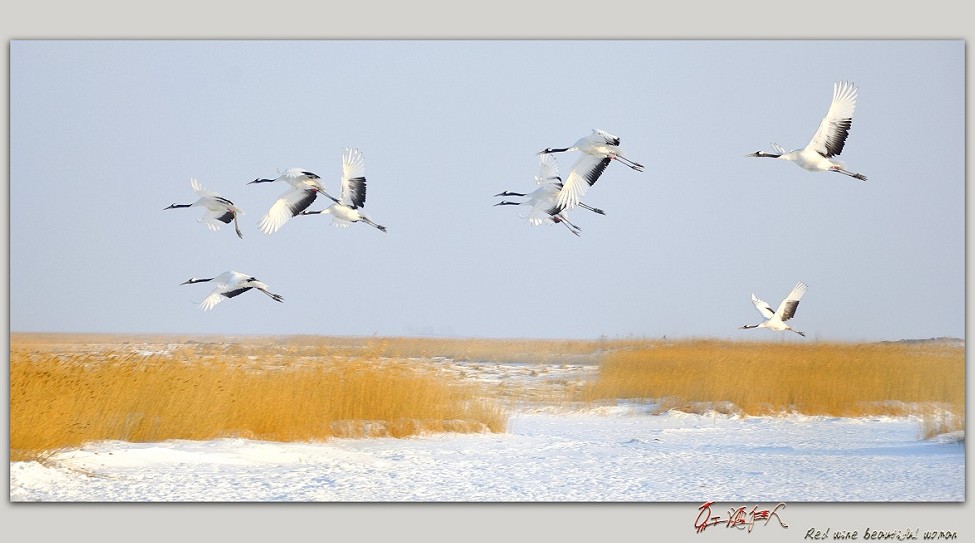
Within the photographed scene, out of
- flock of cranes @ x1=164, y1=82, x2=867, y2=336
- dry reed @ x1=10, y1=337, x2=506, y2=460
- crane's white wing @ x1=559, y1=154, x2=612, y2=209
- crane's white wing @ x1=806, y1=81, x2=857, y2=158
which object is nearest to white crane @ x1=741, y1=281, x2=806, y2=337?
flock of cranes @ x1=164, y1=82, x2=867, y2=336

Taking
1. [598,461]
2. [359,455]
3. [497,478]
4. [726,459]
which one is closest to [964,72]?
[726,459]

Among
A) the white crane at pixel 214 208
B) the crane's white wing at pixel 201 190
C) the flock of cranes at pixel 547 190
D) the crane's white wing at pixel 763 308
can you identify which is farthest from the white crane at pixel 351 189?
the crane's white wing at pixel 763 308

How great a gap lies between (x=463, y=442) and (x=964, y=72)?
469cm

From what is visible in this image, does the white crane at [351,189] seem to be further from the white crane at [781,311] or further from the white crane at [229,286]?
the white crane at [781,311]

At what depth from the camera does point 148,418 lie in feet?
30.2

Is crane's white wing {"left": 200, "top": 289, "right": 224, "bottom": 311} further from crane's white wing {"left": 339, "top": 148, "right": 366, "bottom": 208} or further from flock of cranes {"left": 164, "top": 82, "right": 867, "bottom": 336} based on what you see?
crane's white wing {"left": 339, "top": 148, "right": 366, "bottom": 208}

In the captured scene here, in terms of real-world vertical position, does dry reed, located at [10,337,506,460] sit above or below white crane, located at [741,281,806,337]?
below

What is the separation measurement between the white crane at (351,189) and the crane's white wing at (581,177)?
60.6 inches

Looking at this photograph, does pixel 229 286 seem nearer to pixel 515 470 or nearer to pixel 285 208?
pixel 285 208

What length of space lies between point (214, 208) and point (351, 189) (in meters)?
1.05

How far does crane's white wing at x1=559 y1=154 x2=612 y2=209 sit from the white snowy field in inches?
77.5

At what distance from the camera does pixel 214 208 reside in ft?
31.0

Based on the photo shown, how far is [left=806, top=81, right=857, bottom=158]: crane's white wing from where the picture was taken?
888 cm
